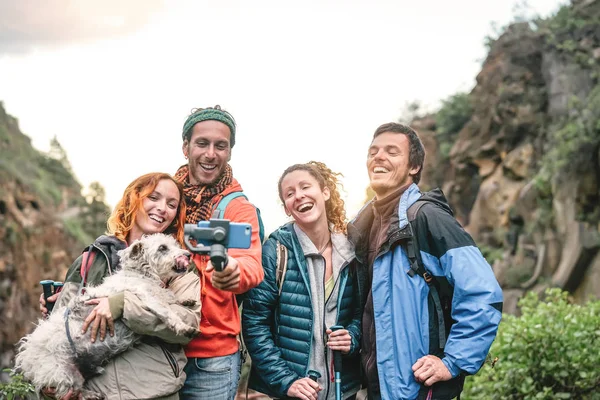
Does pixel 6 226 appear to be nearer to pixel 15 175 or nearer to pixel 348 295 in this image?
pixel 15 175

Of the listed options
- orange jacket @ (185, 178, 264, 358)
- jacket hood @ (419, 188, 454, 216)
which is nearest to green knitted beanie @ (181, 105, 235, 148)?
orange jacket @ (185, 178, 264, 358)

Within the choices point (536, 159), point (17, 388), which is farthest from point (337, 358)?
point (536, 159)

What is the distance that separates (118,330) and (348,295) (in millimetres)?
1596

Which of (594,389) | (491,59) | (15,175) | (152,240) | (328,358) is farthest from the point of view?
(491,59)

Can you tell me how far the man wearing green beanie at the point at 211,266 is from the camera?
11.2 ft

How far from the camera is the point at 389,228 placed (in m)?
3.64

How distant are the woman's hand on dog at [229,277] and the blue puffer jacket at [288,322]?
0.61m

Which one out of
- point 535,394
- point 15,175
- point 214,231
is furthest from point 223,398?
point 15,175

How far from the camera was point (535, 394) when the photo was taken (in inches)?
223

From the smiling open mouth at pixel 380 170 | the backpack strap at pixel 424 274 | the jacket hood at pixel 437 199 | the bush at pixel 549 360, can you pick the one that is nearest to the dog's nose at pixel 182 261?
the backpack strap at pixel 424 274

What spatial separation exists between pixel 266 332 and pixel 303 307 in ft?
1.07

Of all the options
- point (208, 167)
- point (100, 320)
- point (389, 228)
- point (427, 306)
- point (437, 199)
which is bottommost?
point (427, 306)

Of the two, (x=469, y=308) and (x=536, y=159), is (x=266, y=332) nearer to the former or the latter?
(x=469, y=308)

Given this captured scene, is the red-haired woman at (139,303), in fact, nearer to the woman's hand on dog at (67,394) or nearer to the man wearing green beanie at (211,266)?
the woman's hand on dog at (67,394)
